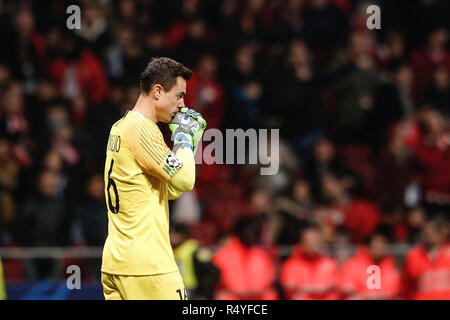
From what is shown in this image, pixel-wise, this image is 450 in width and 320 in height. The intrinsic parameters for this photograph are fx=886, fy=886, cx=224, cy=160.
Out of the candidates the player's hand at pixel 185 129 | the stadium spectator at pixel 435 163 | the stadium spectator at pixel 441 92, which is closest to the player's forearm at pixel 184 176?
the player's hand at pixel 185 129

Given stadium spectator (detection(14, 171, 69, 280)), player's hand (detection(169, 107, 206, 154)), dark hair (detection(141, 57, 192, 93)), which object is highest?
dark hair (detection(141, 57, 192, 93))

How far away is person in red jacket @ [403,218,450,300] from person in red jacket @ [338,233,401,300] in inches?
6.0

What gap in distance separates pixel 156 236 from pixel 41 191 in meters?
5.05

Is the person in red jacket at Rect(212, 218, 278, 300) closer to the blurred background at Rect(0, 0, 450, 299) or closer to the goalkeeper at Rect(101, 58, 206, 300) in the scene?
the blurred background at Rect(0, 0, 450, 299)

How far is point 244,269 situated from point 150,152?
15.3ft

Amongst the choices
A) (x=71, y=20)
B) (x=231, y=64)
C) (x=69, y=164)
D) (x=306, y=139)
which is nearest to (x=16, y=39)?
(x=71, y=20)

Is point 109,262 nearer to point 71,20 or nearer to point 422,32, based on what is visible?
point 71,20

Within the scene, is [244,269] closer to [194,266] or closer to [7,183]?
[194,266]

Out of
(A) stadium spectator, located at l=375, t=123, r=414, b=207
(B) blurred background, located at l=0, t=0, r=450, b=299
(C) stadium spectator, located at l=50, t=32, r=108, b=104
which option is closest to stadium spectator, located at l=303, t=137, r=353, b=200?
(B) blurred background, located at l=0, t=0, r=450, b=299

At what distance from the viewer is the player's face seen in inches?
199

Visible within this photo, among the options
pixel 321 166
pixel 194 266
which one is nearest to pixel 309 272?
pixel 194 266

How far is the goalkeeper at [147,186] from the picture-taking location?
4898mm

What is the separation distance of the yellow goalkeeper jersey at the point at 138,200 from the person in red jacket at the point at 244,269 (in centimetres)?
431

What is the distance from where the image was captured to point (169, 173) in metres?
4.88
